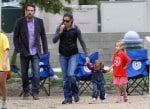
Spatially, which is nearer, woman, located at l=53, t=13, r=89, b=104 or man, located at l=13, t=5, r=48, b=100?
woman, located at l=53, t=13, r=89, b=104

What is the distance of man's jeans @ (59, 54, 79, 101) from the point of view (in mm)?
11461

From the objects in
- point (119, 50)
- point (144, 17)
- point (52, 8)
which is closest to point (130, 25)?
point (144, 17)

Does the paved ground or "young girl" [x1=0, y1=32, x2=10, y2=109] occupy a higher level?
"young girl" [x1=0, y1=32, x2=10, y2=109]

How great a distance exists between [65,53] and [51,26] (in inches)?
486

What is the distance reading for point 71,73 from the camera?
11.4 m

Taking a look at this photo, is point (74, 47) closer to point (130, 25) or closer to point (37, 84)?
point (37, 84)

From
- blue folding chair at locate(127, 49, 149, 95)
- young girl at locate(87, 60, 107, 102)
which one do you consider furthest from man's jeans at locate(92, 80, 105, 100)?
blue folding chair at locate(127, 49, 149, 95)

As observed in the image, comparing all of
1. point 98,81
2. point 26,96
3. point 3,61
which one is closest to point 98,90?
point 98,81

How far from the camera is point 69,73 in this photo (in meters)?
11.5

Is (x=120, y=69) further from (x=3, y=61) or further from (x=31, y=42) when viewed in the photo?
(x=3, y=61)

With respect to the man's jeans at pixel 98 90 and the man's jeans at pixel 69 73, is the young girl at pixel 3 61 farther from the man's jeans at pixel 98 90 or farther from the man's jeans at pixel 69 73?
the man's jeans at pixel 98 90

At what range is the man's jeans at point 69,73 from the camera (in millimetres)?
11461

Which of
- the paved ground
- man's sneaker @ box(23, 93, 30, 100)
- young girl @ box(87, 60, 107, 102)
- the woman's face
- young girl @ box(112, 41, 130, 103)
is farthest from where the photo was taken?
man's sneaker @ box(23, 93, 30, 100)

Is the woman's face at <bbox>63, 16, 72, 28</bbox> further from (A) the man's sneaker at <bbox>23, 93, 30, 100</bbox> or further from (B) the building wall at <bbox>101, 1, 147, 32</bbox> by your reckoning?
(B) the building wall at <bbox>101, 1, 147, 32</bbox>
